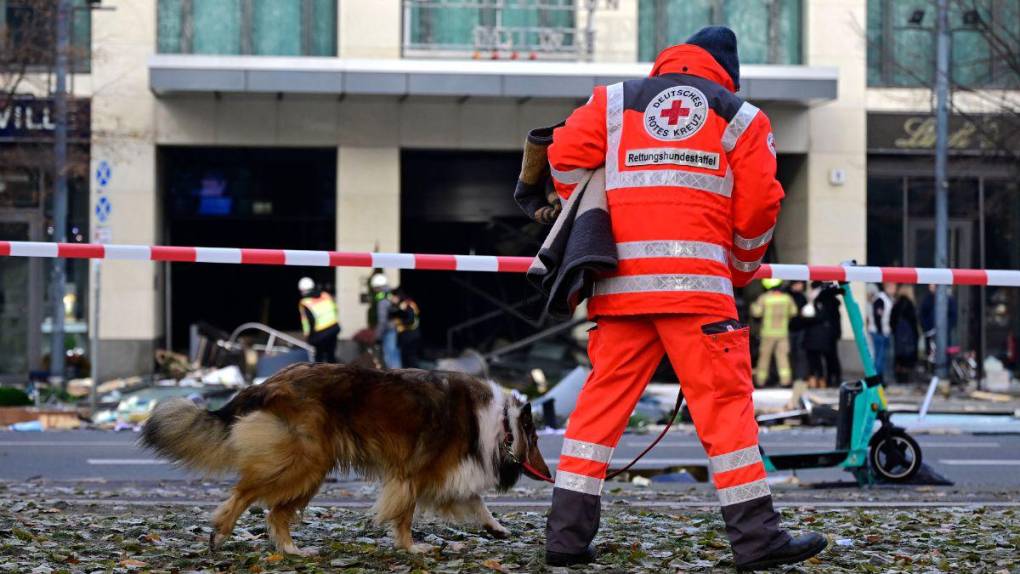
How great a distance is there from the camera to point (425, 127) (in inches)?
1009

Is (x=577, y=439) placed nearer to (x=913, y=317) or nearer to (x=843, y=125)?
(x=913, y=317)

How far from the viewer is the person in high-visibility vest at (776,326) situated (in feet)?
72.6

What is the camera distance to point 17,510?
7.60 metres

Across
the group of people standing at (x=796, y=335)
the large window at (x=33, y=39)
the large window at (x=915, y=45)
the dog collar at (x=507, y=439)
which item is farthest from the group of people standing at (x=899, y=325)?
the dog collar at (x=507, y=439)

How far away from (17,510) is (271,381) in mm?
2268

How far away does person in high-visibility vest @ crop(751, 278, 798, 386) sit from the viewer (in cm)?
2212

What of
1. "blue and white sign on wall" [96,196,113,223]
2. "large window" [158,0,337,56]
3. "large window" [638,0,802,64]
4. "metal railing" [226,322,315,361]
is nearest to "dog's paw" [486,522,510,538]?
"blue and white sign on wall" [96,196,113,223]

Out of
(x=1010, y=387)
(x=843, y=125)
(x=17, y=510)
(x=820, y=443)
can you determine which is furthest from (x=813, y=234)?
(x=17, y=510)

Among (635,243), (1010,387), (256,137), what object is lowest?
(1010,387)

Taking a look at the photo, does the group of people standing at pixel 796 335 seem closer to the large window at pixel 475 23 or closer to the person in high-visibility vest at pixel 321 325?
the large window at pixel 475 23

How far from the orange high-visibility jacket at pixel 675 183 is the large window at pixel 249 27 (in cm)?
2016

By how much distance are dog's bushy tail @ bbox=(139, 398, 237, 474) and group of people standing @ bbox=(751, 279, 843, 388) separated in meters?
16.3

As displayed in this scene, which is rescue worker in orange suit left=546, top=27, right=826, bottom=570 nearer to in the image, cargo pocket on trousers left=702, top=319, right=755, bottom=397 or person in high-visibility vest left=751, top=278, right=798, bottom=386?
cargo pocket on trousers left=702, top=319, right=755, bottom=397

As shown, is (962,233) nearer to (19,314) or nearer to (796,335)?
(796,335)
